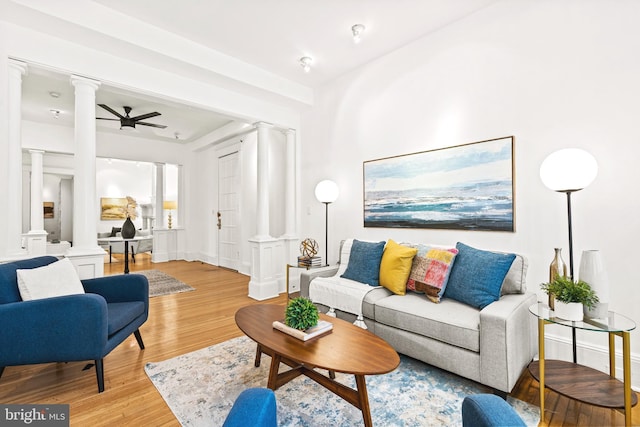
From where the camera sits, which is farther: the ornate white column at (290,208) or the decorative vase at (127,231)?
the decorative vase at (127,231)

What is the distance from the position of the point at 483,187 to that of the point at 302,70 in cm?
257

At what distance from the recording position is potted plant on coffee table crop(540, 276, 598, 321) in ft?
5.26

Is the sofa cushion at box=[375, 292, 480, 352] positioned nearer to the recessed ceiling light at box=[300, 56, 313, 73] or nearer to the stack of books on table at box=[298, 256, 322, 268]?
the stack of books on table at box=[298, 256, 322, 268]

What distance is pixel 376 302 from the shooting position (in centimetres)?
244

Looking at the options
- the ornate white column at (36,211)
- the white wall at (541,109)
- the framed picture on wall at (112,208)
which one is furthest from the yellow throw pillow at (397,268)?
→ the framed picture on wall at (112,208)

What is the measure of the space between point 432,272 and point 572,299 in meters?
0.94

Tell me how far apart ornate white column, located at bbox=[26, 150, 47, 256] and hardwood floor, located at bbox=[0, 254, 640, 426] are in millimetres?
4167

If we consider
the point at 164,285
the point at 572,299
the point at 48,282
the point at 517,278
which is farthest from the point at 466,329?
the point at 164,285

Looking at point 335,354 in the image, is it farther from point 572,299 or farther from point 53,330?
point 53,330

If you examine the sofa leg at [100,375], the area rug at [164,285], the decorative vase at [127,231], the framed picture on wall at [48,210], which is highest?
the framed picture on wall at [48,210]

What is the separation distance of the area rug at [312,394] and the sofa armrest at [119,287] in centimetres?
59

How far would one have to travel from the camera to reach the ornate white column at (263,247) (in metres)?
4.09

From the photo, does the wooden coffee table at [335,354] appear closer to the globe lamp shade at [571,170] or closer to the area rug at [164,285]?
the globe lamp shade at [571,170]

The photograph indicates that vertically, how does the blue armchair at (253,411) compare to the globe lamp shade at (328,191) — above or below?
below
